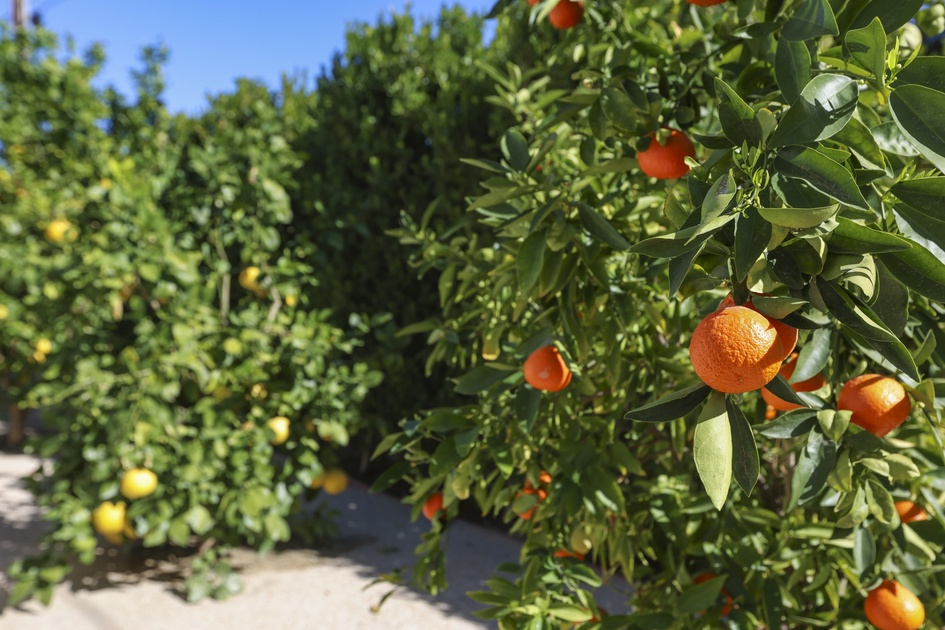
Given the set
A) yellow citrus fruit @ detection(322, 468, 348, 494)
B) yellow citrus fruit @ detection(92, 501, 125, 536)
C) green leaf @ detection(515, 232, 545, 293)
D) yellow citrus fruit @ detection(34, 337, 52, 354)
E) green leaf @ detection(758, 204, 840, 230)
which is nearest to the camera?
green leaf @ detection(758, 204, 840, 230)

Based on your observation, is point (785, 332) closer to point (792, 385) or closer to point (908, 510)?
point (792, 385)

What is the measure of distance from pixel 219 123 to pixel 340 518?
7.87 feet

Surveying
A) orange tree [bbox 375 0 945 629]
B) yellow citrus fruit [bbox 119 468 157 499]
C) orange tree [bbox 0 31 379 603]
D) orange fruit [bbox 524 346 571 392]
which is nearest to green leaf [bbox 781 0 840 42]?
orange tree [bbox 375 0 945 629]

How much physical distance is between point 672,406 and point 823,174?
0.25 m

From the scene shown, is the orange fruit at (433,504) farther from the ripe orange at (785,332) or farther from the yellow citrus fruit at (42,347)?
the yellow citrus fruit at (42,347)

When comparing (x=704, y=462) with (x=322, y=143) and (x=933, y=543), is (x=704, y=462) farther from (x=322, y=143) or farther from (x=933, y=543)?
(x=322, y=143)

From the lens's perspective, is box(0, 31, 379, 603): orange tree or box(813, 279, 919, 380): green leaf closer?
box(813, 279, 919, 380): green leaf

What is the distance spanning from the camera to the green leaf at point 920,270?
1.99ft

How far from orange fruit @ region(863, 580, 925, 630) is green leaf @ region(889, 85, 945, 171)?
2.85ft

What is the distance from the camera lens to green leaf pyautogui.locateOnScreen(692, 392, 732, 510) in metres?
0.56

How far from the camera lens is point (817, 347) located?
2.73 ft

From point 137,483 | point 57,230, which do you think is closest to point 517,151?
point 137,483

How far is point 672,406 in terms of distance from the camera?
640 millimetres

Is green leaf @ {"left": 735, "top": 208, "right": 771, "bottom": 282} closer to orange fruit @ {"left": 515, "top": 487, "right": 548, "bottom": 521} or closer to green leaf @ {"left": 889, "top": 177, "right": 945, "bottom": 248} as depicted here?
green leaf @ {"left": 889, "top": 177, "right": 945, "bottom": 248}
